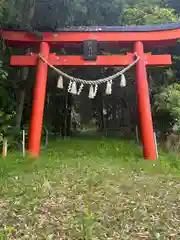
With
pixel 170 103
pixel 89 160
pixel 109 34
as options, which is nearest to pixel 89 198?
pixel 89 160

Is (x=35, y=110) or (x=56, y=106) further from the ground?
(x=56, y=106)

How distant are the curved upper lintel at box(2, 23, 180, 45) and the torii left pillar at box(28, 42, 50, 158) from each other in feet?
1.24

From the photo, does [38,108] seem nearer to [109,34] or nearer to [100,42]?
[100,42]

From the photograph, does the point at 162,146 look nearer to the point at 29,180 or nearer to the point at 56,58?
the point at 56,58

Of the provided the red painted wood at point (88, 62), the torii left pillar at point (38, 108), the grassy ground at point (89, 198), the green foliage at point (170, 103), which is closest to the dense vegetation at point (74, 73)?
the green foliage at point (170, 103)

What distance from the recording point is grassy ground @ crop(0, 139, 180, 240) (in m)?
4.02

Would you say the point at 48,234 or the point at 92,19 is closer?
the point at 48,234

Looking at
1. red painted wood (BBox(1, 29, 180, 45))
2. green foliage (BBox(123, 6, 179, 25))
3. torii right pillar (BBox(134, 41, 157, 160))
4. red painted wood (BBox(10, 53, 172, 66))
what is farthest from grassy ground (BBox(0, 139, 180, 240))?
green foliage (BBox(123, 6, 179, 25))

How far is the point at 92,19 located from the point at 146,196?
803 cm

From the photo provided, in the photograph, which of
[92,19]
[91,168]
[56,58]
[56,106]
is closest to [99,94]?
[56,106]

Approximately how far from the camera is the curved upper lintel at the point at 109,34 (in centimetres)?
895

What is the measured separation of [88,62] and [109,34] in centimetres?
104

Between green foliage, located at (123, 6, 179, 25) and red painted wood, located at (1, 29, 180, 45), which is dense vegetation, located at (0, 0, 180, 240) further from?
red painted wood, located at (1, 29, 180, 45)

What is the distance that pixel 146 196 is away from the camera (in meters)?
5.24
